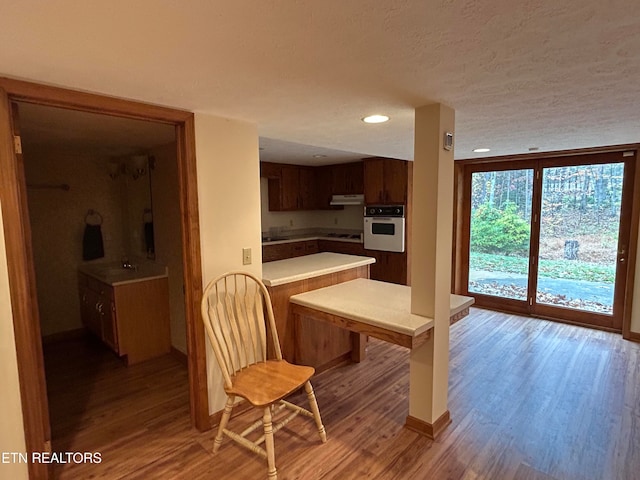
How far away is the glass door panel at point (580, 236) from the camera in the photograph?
3947 mm

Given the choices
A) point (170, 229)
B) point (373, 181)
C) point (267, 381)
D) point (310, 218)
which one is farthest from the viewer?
point (310, 218)

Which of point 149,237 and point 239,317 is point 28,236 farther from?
point 149,237

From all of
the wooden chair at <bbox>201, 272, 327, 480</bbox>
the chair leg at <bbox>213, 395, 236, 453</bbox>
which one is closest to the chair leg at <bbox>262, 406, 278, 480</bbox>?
the wooden chair at <bbox>201, 272, 327, 480</bbox>

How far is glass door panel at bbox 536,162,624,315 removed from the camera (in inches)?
155

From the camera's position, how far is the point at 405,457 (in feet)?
6.74

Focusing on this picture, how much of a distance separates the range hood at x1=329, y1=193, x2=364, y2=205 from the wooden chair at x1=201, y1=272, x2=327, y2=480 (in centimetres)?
333

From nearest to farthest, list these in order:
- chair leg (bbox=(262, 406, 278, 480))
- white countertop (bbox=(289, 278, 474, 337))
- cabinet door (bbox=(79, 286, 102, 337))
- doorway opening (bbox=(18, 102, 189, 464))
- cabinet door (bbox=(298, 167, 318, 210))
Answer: chair leg (bbox=(262, 406, 278, 480)) → white countertop (bbox=(289, 278, 474, 337)) → doorway opening (bbox=(18, 102, 189, 464)) → cabinet door (bbox=(79, 286, 102, 337)) → cabinet door (bbox=(298, 167, 318, 210))

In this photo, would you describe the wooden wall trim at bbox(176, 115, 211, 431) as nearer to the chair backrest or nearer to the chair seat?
the chair backrest

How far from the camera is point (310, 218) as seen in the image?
675 centimetres

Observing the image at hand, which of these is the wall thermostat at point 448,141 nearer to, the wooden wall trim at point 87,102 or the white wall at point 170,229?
the wooden wall trim at point 87,102

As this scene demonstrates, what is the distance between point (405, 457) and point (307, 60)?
7.04 feet

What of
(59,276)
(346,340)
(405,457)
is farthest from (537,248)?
(59,276)

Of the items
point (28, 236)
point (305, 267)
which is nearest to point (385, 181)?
point (305, 267)

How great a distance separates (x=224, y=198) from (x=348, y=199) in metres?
3.56
